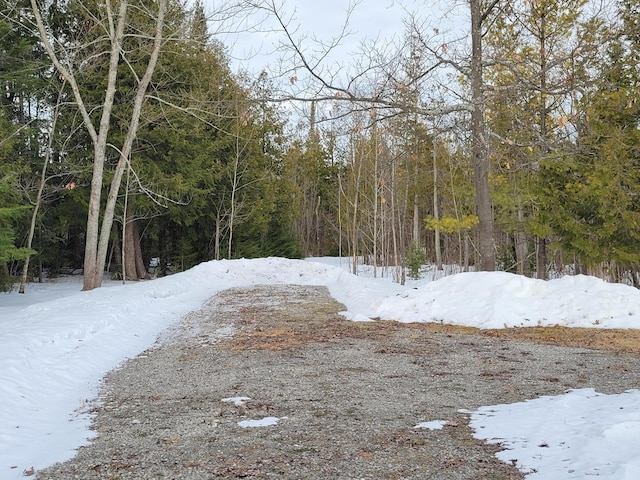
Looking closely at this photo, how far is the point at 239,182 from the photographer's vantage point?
1068 inches

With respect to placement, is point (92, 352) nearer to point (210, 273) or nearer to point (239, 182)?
point (210, 273)

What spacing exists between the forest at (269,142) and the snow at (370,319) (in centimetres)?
241

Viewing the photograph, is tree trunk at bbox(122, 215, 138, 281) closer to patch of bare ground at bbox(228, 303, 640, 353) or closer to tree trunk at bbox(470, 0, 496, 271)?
patch of bare ground at bbox(228, 303, 640, 353)

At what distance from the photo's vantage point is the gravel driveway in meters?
3.52

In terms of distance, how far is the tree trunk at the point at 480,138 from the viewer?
10.6 metres

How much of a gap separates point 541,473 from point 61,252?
2558cm

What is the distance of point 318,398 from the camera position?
17.0ft

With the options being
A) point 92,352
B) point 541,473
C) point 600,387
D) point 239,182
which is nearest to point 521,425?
point 541,473

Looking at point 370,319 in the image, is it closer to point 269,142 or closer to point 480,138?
point 480,138

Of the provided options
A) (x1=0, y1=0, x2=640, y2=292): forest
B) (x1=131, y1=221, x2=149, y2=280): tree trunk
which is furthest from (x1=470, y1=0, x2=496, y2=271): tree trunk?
(x1=131, y1=221, x2=149, y2=280): tree trunk

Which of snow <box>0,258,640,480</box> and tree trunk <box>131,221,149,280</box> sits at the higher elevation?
tree trunk <box>131,221,149,280</box>

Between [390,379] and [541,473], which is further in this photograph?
[390,379]

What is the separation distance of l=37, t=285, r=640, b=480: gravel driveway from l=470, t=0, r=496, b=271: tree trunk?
12.1 ft

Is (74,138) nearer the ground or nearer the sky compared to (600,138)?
nearer the sky
